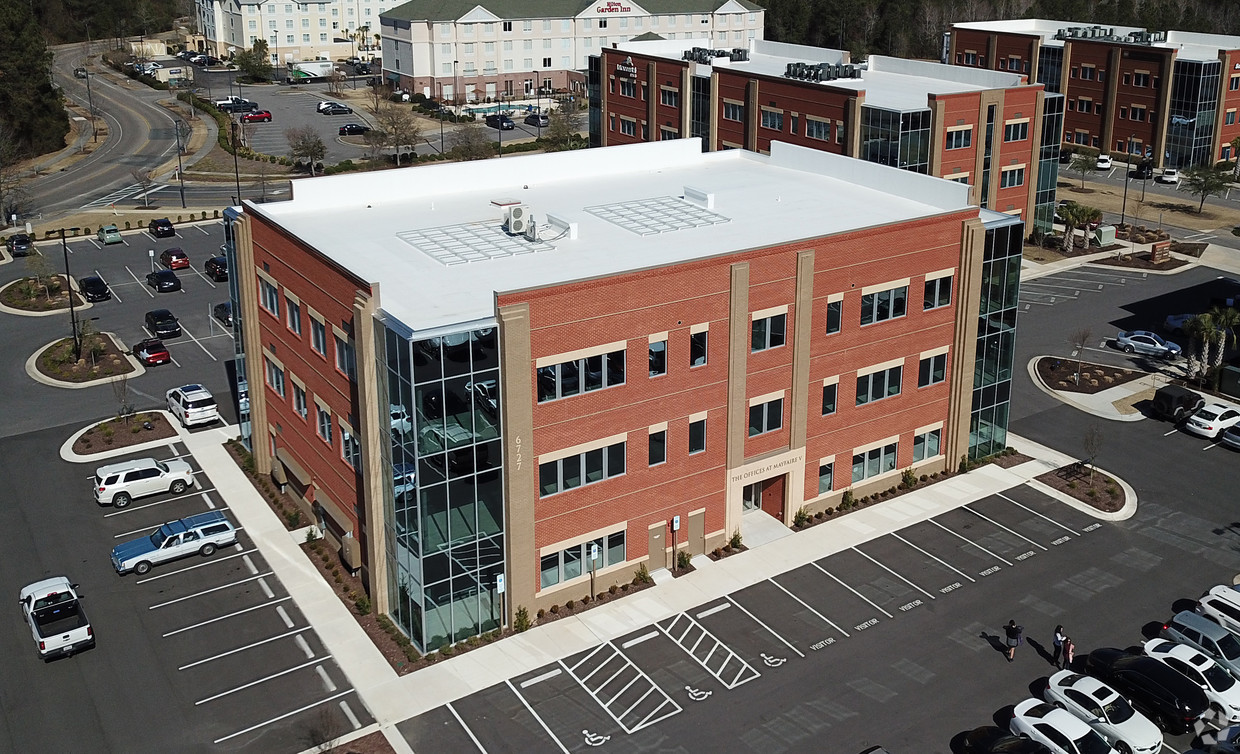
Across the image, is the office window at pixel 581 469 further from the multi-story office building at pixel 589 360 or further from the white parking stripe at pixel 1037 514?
the white parking stripe at pixel 1037 514

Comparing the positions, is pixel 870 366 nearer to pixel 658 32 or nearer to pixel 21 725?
pixel 21 725

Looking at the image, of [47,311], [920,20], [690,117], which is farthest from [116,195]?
[920,20]

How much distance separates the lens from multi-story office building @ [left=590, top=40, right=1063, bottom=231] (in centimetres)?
7894

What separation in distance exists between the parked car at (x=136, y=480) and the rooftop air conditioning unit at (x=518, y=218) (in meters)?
18.5

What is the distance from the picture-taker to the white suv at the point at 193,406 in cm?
5731

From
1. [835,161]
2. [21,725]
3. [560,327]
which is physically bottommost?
[21,725]

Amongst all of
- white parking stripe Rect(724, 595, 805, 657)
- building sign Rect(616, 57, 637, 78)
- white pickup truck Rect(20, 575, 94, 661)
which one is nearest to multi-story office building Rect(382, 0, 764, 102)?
building sign Rect(616, 57, 637, 78)

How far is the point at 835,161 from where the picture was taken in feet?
194

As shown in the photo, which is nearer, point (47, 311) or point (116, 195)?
point (47, 311)

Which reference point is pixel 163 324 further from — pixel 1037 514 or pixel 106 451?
pixel 1037 514

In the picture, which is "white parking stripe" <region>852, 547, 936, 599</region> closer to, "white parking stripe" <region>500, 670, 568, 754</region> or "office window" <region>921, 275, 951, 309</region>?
"office window" <region>921, 275, 951, 309</region>

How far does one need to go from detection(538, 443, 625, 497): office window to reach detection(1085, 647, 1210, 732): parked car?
17672 mm

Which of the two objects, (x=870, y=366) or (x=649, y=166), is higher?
(x=649, y=166)

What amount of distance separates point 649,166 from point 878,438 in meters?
21.8
